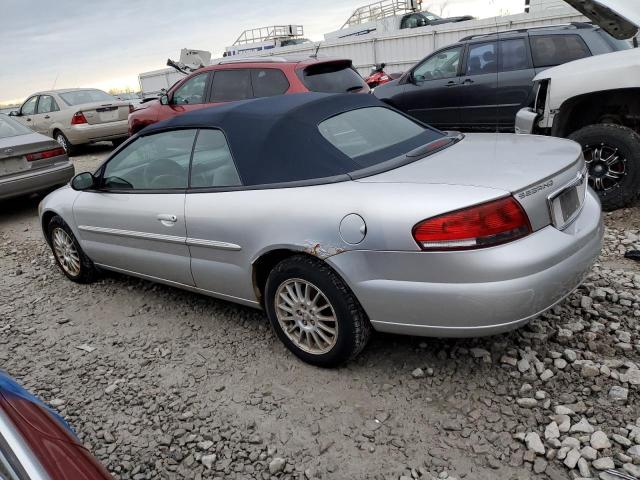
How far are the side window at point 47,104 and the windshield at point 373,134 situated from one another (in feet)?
33.8

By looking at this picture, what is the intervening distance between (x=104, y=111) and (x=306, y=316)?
32.6 ft

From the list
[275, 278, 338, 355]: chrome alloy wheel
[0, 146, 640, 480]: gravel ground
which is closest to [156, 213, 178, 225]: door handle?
[0, 146, 640, 480]: gravel ground

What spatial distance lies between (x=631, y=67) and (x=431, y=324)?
3467mm

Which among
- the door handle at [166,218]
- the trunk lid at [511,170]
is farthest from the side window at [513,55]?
the door handle at [166,218]

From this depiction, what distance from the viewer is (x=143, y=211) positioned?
352cm

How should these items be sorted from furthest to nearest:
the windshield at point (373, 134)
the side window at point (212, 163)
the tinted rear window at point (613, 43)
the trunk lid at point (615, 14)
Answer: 1. the tinted rear window at point (613, 43)
2. the trunk lid at point (615, 14)
3. the side window at point (212, 163)
4. the windshield at point (373, 134)

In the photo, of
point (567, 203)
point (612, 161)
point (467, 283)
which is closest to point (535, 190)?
point (567, 203)

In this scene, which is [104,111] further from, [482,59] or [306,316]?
[306,316]

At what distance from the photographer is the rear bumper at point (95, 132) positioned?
35.8 feet

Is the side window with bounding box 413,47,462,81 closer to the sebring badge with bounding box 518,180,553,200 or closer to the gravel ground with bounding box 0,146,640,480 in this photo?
the gravel ground with bounding box 0,146,640,480

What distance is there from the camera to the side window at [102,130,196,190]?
11.2 feet

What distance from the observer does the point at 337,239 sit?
2523 mm

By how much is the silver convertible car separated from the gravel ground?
0.31 m

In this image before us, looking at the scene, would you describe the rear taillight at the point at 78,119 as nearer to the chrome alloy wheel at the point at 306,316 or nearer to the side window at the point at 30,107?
the side window at the point at 30,107
